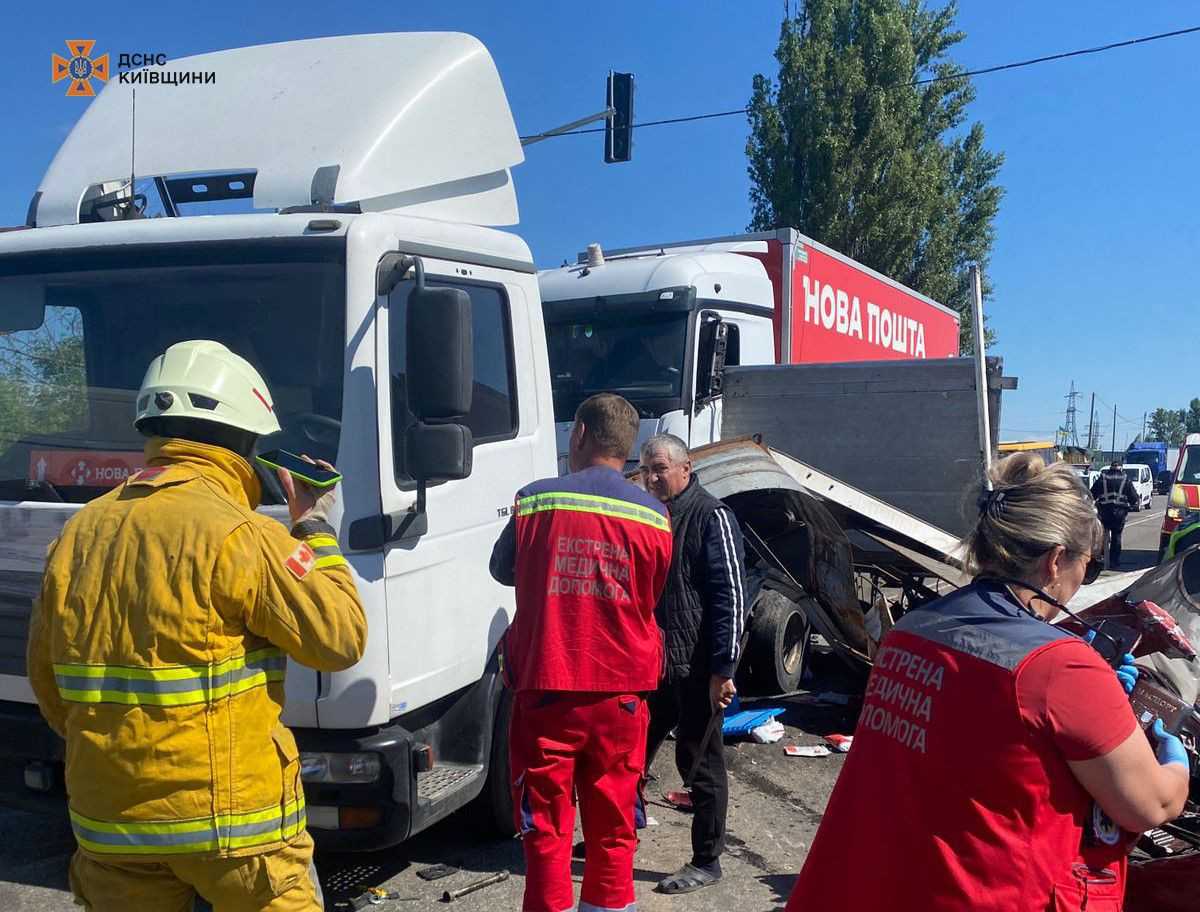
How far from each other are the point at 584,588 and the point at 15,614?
75.5 inches

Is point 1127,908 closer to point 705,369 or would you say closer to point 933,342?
point 705,369

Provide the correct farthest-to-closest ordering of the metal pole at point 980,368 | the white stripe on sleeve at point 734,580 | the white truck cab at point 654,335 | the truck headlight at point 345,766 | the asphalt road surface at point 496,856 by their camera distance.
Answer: the white truck cab at point 654,335 → the metal pole at point 980,368 → the white stripe on sleeve at point 734,580 → the asphalt road surface at point 496,856 → the truck headlight at point 345,766

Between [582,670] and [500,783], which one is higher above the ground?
[582,670]

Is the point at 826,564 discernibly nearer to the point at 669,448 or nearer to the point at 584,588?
the point at 669,448

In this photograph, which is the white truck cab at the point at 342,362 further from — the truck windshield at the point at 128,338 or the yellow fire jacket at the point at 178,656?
the yellow fire jacket at the point at 178,656

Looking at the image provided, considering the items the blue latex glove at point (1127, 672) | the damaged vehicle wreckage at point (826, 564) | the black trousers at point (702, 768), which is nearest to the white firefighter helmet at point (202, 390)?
the blue latex glove at point (1127, 672)

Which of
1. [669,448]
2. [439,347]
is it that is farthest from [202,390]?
[669,448]

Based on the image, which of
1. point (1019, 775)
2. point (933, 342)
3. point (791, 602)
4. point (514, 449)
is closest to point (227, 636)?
point (1019, 775)

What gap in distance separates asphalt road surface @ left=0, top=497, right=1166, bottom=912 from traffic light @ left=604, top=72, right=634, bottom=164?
33.8 feet

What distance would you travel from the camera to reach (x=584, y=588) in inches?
134

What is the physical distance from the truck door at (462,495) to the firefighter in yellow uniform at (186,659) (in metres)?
1.16

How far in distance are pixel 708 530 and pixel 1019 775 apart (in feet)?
8.28

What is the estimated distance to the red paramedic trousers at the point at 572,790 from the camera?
326 centimetres

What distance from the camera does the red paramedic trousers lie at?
10.7ft
